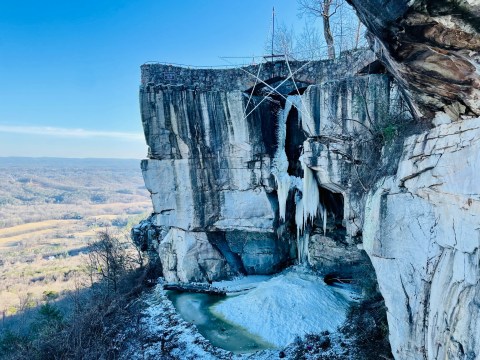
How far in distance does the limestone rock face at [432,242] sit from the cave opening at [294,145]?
554cm

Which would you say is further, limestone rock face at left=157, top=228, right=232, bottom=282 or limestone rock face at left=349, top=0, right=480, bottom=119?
limestone rock face at left=157, top=228, right=232, bottom=282

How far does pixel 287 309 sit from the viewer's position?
10523 millimetres

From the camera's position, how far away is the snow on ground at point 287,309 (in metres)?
9.71

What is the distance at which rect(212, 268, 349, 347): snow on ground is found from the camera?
9711 mm

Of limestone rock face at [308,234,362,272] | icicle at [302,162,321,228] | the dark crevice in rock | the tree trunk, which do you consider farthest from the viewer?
the dark crevice in rock

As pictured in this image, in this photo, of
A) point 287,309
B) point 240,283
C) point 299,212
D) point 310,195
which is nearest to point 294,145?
point 310,195

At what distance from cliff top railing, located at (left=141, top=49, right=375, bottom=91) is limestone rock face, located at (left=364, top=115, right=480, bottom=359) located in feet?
20.5

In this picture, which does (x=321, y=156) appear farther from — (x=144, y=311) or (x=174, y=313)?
(x=144, y=311)

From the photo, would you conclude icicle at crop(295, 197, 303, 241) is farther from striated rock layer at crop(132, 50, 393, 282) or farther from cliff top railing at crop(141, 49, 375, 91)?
cliff top railing at crop(141, 49, 375, 91)

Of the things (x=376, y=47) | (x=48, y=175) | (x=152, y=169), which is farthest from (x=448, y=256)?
(x=48, y=175)

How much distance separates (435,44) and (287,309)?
356 inches

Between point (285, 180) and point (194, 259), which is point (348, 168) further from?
point (194, 259)

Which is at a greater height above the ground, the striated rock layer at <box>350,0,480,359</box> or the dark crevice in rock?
the striated rock layer at <box>350,0,480,359</box>

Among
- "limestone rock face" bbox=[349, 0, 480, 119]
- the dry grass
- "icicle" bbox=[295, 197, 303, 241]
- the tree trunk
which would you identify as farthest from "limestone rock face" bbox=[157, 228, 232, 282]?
the dry grass
